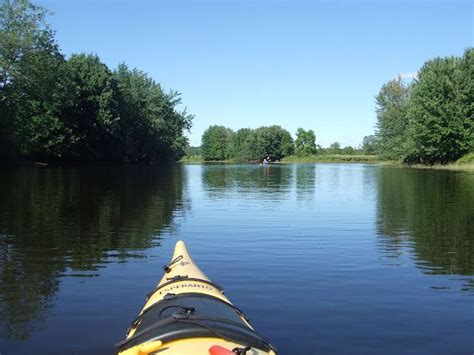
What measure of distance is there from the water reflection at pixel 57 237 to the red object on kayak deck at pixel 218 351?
4229mm

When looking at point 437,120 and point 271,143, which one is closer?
point 437,120

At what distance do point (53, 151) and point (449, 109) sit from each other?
5332 centimetres

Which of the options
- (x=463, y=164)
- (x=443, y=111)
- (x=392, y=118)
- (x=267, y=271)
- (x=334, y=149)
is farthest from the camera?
(x=334, y=149)

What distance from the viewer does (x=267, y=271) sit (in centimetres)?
1155

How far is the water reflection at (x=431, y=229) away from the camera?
12.9 metres

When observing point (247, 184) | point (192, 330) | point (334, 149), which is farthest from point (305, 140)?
point (192, 330)

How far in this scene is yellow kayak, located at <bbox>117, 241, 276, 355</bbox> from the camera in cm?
466

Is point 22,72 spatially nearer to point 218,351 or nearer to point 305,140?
point 218,351

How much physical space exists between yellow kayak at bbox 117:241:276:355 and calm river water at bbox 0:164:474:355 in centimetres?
169

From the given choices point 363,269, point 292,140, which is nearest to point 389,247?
point 363,269

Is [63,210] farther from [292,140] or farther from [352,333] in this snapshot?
[292,140]

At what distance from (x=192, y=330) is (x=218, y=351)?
471 millimetres

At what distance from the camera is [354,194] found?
1260 inches

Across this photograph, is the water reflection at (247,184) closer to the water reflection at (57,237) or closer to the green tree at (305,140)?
the water reflection at (57,237)
